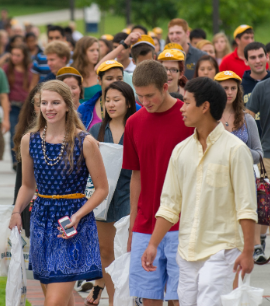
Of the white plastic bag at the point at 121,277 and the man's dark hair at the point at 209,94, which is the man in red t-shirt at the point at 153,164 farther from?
the man's dark hair at the point at 209,94

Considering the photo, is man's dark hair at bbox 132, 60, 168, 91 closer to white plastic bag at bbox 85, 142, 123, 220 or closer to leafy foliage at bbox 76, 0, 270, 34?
white plastic bag at bbox 85, 142, 123, 220

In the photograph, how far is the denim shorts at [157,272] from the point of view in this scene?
395cm

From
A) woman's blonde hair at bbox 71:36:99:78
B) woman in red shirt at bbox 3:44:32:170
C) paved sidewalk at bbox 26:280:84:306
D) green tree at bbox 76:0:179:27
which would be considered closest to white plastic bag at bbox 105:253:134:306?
paved sidewalk at bbox 26:280:84:306

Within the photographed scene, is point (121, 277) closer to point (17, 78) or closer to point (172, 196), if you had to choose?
point (172, 196)

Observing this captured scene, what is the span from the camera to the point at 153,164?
4016mm

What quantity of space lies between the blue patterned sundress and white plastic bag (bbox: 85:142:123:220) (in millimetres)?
807

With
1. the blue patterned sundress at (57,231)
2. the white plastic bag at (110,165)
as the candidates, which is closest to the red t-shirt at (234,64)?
the white plastic bag at (110,165)

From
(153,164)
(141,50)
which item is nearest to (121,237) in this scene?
(153,164)

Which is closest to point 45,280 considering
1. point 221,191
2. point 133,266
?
point 133,266

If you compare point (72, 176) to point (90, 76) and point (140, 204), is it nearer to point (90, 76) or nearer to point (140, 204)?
point (140, 204)

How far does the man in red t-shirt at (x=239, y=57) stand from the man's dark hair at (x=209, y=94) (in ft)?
18.8

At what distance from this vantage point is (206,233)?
342 centimetres

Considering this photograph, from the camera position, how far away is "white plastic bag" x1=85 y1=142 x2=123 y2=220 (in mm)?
4902

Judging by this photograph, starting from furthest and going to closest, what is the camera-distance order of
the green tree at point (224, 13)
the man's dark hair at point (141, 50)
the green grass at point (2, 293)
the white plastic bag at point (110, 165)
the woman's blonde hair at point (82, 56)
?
the green tree at point (224, 13) → the woman's blonde hair at point (82, 56) → the man's dark hair at point (141, 50) → the green grass at point (2, 293) → the white plastic bag at point (110, 165)
